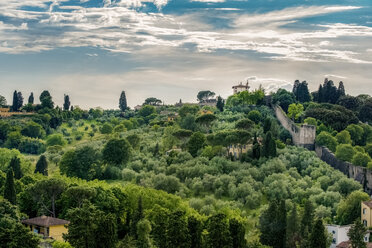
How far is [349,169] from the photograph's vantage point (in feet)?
203

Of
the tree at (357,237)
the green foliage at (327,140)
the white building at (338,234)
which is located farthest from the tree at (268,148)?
the tree at (357,237)

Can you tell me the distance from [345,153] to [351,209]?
1549 centimetres

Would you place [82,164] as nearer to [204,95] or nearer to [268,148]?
[268,148]

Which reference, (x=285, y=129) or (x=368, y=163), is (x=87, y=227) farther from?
(x=285, y=129)

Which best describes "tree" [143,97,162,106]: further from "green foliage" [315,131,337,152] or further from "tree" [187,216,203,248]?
"tree" [187,216,203,248]

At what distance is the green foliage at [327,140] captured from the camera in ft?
226

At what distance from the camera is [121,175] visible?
65562 millimetres

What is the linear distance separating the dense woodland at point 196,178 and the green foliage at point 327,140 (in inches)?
6.1

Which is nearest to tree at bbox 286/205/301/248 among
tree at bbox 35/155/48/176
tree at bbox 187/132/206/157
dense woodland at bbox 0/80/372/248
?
dense woodland at bbox 0/80/372/248

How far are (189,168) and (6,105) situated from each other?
7881 cm

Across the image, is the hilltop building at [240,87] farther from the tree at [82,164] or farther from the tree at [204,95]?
the tree at [82,164]

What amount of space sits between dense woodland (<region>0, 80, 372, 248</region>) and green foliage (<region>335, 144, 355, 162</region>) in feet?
0.44

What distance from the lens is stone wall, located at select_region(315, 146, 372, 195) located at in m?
58.7

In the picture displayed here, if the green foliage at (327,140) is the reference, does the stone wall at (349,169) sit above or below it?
below
